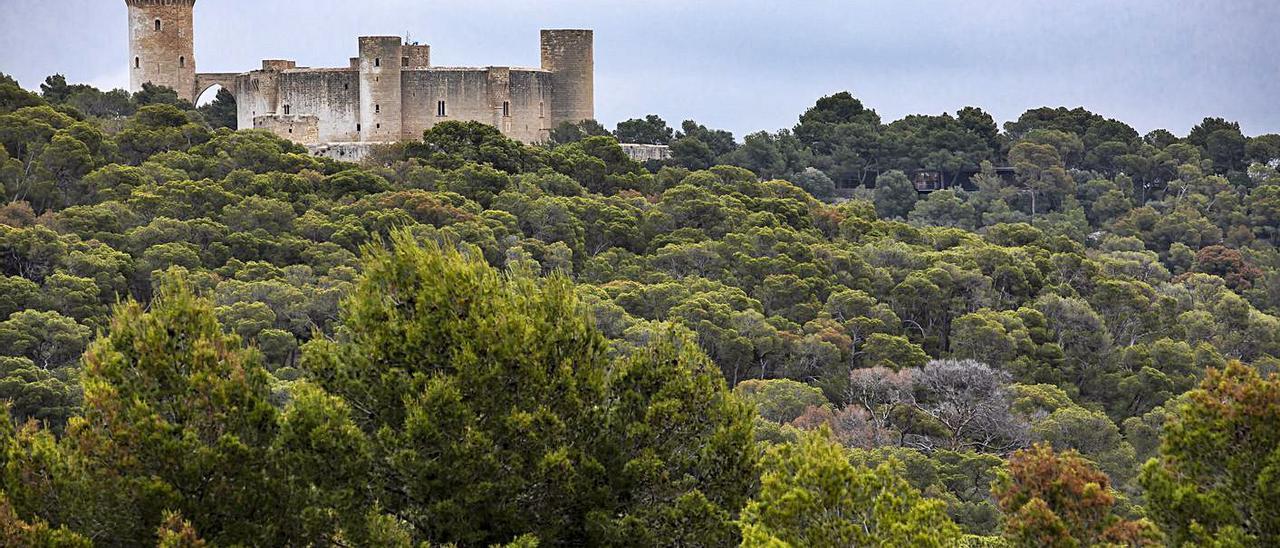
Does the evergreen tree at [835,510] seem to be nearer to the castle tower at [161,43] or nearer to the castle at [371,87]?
the castle at [371,87]

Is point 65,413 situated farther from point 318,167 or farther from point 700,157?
point 700,157

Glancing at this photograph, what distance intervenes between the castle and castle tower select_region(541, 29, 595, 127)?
24mm

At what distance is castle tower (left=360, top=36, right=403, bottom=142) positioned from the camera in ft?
147

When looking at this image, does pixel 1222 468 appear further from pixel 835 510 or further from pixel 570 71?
pixel 570 71

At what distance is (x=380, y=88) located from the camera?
1774 inches

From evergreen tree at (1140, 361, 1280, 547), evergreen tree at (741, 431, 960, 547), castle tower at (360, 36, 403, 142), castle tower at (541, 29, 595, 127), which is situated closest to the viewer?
evergreen tree at (741, 431, 960, 547)

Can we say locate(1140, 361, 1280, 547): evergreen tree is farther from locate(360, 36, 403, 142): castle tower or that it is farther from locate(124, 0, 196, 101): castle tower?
locate(124, 0, 196, 101): castle tower

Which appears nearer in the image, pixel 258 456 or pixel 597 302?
pixel 258 456

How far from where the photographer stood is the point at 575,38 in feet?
155

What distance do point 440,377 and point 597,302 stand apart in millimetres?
16749

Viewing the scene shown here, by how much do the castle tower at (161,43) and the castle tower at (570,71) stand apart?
8307 millimetres

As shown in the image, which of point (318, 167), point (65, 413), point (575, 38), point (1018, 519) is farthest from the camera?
point (575, 38)

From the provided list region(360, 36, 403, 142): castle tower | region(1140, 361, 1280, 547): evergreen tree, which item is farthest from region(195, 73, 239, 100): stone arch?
region(1140, 361, 1280, 547): evergreen tree

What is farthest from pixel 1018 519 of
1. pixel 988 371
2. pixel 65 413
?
pixel 988 371
